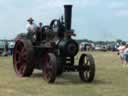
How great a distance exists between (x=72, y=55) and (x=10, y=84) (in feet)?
7.43

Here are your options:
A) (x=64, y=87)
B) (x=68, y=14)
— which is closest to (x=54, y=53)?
(x=68, y=14)

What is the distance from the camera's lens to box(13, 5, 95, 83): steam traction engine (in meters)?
15.0

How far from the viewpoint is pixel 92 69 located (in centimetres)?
1491

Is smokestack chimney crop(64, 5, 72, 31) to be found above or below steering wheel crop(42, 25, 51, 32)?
above

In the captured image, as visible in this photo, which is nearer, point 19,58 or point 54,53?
point 54,53

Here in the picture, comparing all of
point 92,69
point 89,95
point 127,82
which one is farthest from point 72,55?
point 89,95

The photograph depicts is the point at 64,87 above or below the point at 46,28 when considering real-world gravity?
below

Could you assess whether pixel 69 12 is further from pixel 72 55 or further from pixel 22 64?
pixel 22 64

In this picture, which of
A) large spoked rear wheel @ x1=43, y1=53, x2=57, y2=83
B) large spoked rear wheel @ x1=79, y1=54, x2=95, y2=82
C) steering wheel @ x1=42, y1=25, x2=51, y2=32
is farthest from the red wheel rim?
large spoked rear wheel @ x1=79, y1=54, x2=95, y2=82

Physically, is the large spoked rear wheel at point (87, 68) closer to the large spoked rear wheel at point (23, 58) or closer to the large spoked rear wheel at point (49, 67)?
the large spoked rear wheel at point (49, 67)

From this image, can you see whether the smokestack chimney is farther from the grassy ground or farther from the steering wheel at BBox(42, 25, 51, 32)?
the grassy ground

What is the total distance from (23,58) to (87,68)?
9.62ft

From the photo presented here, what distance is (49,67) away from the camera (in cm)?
1491

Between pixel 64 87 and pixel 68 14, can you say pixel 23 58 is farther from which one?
pixel 64 87
